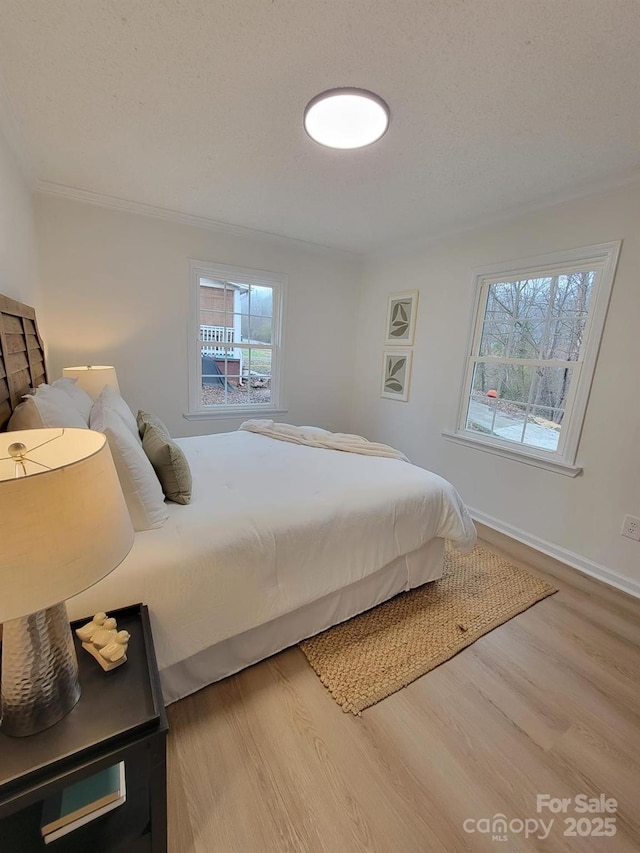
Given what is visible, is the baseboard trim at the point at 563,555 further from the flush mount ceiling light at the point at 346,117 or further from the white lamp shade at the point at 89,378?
the white lamp shade at the point at 89,378

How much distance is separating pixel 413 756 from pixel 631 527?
6.35 feet

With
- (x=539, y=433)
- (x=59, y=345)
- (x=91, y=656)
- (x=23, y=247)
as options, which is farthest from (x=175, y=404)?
(x=539, y=433)

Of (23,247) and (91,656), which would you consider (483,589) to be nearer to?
(91,656)

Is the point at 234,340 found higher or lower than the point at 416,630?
higher

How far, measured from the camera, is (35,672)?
2.51ft

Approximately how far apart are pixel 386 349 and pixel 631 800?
344cm

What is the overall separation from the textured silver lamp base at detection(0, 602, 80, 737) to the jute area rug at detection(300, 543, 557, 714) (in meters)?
1.04

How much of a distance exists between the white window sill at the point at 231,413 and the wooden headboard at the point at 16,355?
1.43 metres

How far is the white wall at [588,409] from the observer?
2.16 m

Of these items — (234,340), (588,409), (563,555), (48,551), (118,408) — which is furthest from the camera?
(234,340)

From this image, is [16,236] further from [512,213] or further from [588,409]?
[588,409]

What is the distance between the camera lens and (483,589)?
84.1 inches

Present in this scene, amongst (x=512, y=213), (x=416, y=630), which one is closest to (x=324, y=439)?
(x=416, y=630)

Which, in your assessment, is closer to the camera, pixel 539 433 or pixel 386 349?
pixel 539 433
